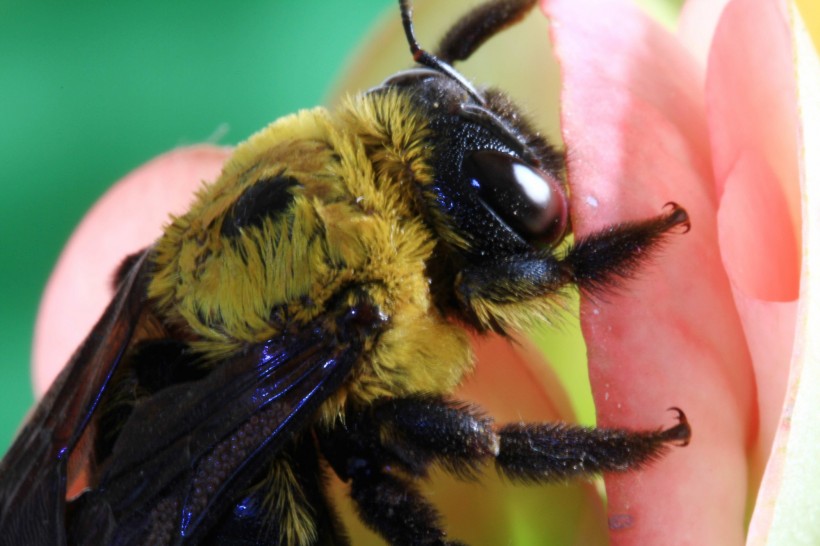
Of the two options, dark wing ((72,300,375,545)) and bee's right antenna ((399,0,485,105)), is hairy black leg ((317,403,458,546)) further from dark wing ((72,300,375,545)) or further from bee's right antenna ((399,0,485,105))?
bee's right antenna ((399,0,485,105))

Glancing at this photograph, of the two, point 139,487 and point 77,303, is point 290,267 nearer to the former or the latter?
point 139,487

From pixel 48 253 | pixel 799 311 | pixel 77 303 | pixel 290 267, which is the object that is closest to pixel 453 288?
pixel 290 267

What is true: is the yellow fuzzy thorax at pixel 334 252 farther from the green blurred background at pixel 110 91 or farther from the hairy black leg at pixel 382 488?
the green blurred background at pixel 110 91

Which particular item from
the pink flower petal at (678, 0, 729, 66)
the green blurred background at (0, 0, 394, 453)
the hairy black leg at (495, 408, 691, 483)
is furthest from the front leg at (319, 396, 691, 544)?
the green blurred background at (0, 0, 394, 453)

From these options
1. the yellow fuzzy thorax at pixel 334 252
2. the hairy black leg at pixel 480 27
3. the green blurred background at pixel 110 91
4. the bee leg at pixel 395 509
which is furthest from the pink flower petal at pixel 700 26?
the green blurred background at pixel 110 91

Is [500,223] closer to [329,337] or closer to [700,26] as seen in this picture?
[329,337]

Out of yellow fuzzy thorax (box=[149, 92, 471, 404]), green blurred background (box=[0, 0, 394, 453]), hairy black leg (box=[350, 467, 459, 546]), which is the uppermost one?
green blurred background (box=[0, 0, 394, 453])
